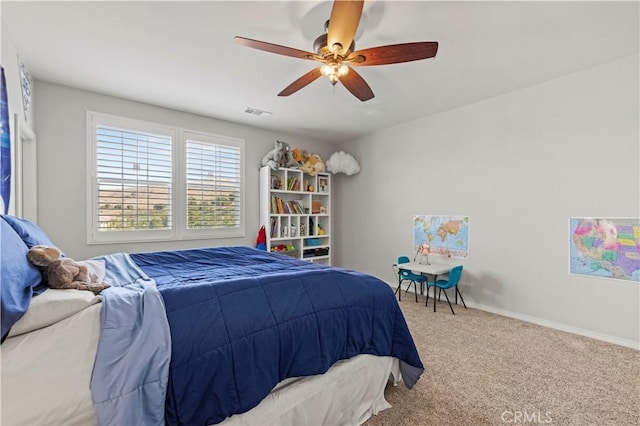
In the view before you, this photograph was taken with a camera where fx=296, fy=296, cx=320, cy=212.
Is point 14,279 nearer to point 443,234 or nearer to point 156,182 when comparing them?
point 156,182

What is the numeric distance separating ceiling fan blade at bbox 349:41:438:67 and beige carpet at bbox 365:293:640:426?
2149 millimetres

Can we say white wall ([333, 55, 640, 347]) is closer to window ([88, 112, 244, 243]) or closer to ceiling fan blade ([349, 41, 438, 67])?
ceiling fan blade ([349, 41, 438, 67])

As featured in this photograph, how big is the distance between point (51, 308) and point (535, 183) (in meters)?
3.93

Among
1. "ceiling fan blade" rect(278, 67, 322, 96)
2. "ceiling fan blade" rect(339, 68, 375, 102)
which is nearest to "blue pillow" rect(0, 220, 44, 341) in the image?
"ceiling fan blade" rect(278, 67, 322, 96)

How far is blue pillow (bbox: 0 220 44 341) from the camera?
3.05ft

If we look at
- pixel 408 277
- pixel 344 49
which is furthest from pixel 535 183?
pixel 344 49

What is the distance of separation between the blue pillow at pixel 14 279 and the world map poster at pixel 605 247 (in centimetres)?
396

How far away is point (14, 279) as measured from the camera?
40.0 inches

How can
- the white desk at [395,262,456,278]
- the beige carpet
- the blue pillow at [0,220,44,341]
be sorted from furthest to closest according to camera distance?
the white desk at [395,262,456,278], the beige carpet, the blue pillow at [0,220,44,341]

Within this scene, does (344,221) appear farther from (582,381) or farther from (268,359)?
(268,359)

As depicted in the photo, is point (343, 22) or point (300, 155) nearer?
point (343, 22)

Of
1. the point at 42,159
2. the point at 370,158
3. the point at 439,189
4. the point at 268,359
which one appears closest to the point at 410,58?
the point at 268,359

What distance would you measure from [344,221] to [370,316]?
3629 millimetres

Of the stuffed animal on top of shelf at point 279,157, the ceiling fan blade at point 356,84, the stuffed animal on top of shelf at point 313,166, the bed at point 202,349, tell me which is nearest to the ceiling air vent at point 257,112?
the stuffed animal on top of shelf at point 279,157
